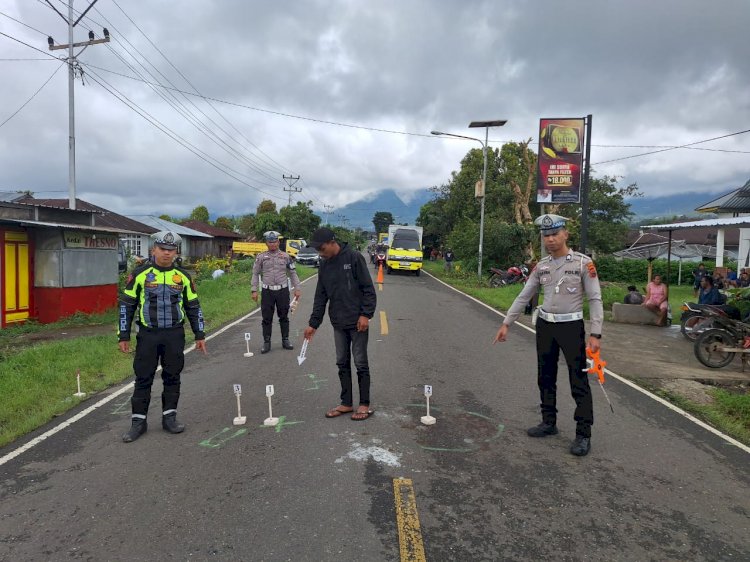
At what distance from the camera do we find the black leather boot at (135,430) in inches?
190

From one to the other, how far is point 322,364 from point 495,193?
3256 cm

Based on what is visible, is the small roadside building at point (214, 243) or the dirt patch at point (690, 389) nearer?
the dirt patch at point (690, 389)

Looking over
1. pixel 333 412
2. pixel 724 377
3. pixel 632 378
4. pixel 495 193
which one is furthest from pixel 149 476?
pixel 495 193

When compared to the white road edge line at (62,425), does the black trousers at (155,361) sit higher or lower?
higher

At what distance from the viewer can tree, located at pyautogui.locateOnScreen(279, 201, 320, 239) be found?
5753 cm

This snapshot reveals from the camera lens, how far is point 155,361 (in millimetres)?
4980

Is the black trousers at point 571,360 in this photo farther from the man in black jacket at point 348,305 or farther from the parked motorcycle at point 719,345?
the parked motorcycle at point 719,345

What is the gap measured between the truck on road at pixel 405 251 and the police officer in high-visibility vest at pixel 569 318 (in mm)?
25456

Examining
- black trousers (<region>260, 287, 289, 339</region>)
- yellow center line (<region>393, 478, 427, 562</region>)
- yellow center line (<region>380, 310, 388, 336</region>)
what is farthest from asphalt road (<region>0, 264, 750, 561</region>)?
yellow center line (<region>380, 310, 388, 336</region>)

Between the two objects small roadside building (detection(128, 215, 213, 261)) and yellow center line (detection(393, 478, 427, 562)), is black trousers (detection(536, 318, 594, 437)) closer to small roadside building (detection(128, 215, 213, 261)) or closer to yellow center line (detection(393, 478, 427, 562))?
yellow center line (detection(393, 478, 427, 562))

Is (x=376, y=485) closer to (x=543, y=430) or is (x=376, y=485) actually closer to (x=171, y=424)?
(x=543, y=430)

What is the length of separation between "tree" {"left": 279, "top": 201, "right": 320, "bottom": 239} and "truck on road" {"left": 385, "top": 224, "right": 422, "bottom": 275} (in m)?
26.4

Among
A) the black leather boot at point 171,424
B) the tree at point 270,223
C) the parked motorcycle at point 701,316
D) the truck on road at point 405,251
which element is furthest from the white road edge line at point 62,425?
the tree at point 270,223

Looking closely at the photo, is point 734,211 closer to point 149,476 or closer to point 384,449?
point 384,449
